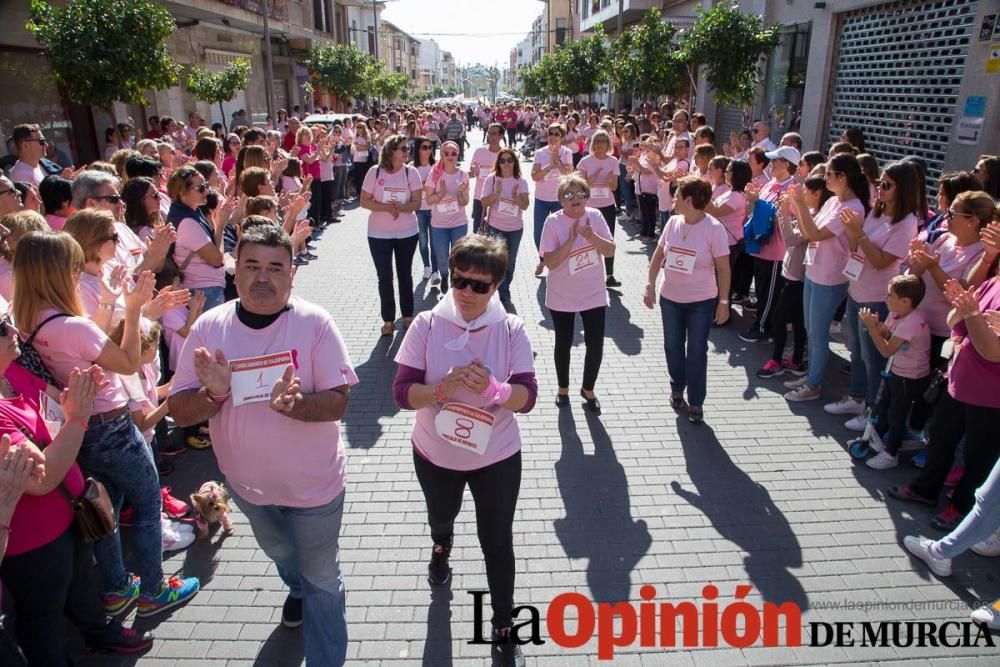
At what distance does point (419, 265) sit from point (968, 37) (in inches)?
334

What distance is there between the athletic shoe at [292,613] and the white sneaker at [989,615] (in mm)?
3395

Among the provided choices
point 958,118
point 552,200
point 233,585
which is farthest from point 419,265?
point 958,118

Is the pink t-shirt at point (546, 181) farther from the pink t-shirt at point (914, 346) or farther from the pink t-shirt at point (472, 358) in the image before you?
the pink t-shirt at point (472, 358)

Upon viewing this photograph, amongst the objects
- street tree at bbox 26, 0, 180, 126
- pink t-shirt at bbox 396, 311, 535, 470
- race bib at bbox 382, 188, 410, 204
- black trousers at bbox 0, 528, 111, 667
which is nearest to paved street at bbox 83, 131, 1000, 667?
black trousers at bbox 0, 528, 111, 667

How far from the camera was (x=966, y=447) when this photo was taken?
13.3 ft

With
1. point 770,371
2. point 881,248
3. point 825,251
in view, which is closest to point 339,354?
point 881,248

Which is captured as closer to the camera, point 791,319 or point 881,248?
point 881,248

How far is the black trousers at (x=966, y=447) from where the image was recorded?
3912 mm

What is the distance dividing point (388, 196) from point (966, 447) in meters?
5.51

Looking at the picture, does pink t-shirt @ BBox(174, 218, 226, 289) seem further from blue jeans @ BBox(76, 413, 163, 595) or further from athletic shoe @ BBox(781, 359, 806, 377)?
athletic shoe @ BBox(781, 359, 806, 377)

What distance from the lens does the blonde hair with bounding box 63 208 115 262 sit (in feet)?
12.3

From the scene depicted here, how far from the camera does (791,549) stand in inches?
157

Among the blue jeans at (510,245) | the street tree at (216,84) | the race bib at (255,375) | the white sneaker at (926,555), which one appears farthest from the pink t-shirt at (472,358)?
the street tree at (216,84)

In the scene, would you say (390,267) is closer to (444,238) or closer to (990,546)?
(444,238)
